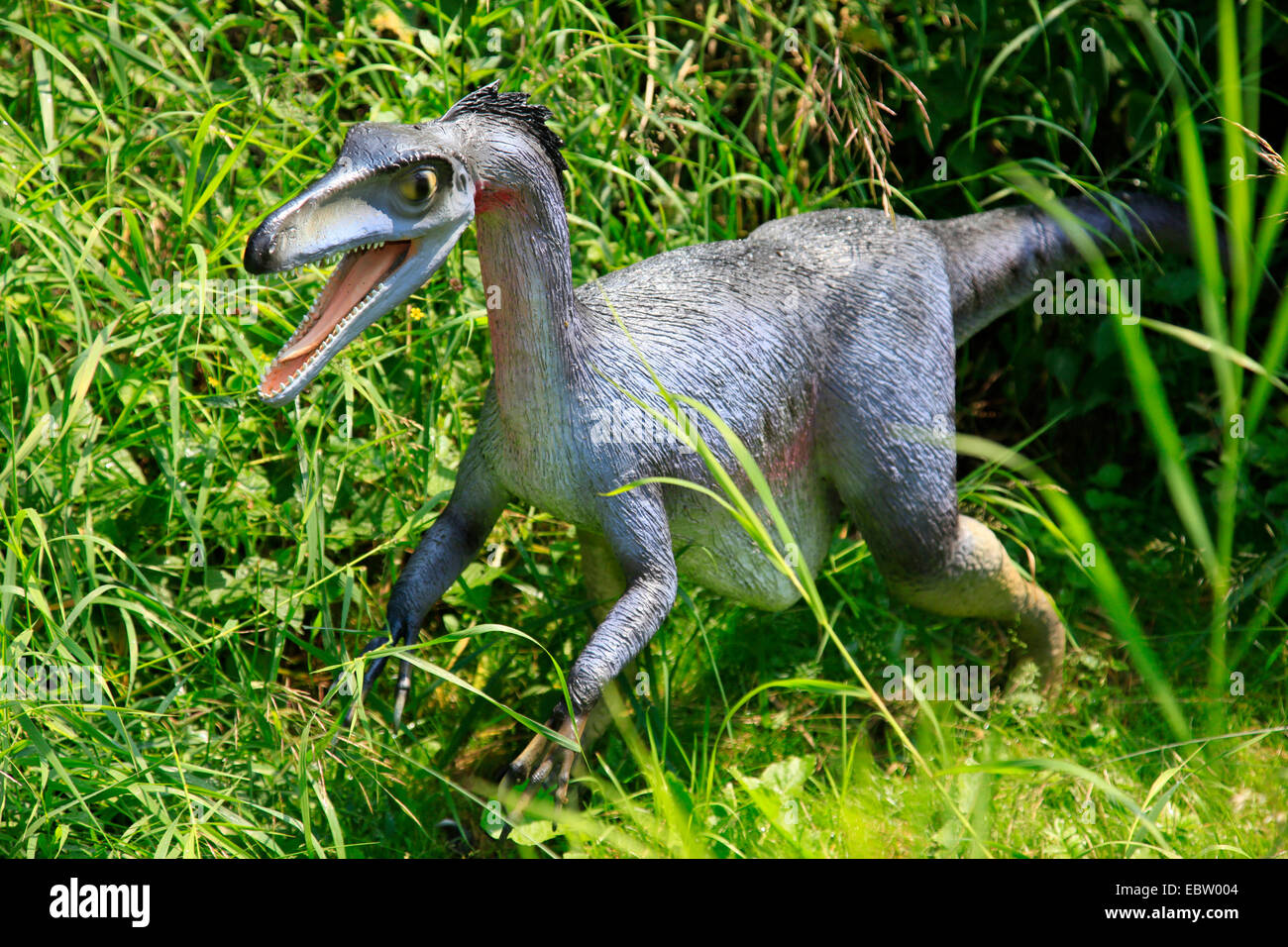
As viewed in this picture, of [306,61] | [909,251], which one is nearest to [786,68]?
[909,251]

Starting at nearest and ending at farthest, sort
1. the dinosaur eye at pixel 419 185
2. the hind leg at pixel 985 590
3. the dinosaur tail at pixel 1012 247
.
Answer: the dinosaur eye at pixel 419 185 < the hind leg at pixel 985 590 < the dinosaur tail at pixel 1012 247

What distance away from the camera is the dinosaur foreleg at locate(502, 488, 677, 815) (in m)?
2.46

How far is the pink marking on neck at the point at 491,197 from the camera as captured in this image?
2.40 meters

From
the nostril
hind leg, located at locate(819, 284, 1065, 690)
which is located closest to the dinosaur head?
the nostril

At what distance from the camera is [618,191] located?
3.86 meters

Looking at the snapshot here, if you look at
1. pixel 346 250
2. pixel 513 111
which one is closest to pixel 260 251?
pixel 346 250

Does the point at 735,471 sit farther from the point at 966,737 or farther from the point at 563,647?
the point at 966,737

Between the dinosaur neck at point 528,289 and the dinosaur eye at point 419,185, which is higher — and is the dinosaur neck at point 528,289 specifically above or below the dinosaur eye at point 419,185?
below

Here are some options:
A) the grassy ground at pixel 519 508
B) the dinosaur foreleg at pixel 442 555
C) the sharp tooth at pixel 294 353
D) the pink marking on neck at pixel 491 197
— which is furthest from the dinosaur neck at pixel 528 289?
the grassy ground at pixel 519 508

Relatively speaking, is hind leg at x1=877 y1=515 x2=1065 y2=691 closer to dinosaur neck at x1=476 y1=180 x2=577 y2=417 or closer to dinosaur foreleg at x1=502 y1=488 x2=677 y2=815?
dinosaur foreleg at x1=502 y1=488 x2=677 y2=815

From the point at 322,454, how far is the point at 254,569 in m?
0.34

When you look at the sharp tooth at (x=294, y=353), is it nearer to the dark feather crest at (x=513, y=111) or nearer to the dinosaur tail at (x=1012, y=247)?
the dark feather crest at (x=513, y=111)

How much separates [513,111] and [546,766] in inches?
49.0

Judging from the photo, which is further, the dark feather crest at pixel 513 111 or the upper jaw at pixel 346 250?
the dark feather crest at pixel 513 111
